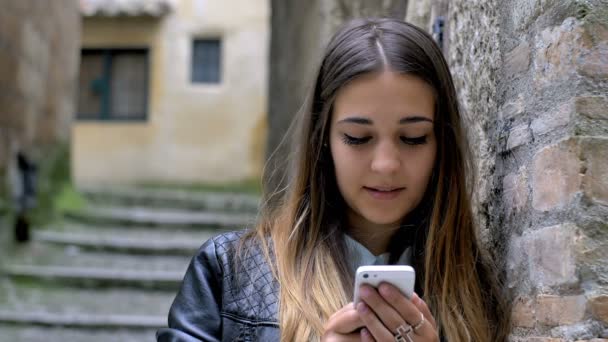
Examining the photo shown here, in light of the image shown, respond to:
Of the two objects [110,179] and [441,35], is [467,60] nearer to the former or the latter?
[441,35]

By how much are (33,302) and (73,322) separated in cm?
50

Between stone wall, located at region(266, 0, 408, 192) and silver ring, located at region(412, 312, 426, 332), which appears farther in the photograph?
stone wall, located at region(266, 0, 408, 192)

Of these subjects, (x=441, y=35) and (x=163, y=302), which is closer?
(x=441, y=35)

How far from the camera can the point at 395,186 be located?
55.6 inches

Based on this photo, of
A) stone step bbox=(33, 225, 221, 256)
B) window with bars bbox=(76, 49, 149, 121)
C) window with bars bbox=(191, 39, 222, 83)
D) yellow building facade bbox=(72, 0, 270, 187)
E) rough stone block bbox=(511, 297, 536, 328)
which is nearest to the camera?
rough stone block bbox=(511, 297, 536, 328)

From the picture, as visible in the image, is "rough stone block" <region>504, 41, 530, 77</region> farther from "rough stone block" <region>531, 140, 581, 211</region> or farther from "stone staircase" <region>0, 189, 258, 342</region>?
"stone staircase" <region>0, 189, 258, 342</region>

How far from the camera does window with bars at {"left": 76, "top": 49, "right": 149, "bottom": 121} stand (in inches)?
412

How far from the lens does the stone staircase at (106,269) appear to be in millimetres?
4215

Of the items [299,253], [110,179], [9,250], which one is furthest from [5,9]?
[110,179]

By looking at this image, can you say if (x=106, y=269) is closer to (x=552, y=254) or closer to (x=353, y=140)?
(x=353, y=140)

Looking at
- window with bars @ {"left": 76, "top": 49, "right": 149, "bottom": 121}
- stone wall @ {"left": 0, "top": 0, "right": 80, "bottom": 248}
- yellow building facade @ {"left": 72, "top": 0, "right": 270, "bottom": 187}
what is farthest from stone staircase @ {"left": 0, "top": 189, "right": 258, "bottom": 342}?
window with bars @ {"left": 76, "top": 49, "right": 149, "bottom": 121}

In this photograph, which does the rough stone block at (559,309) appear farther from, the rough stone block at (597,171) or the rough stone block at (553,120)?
the rough stone block at (553,120)

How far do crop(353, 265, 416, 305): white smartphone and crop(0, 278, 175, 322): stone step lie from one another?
3.17 meters

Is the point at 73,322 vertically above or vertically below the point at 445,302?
below
